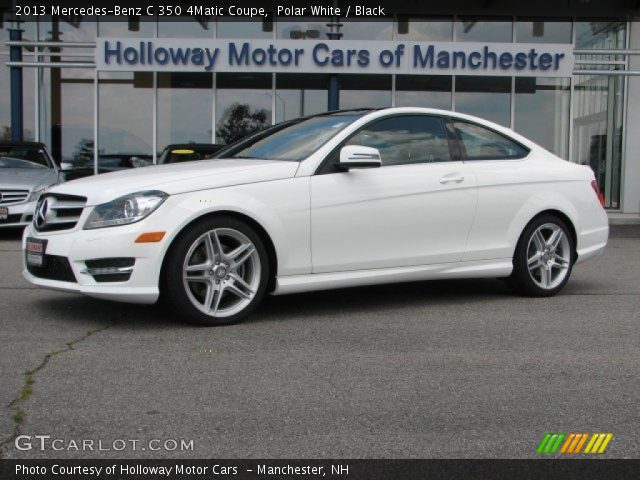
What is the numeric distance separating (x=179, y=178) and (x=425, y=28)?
1371cm

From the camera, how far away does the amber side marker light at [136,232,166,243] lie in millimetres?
4730

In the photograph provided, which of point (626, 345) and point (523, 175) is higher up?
point (523, 175)

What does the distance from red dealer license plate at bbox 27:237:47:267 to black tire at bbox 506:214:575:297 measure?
12.0ft

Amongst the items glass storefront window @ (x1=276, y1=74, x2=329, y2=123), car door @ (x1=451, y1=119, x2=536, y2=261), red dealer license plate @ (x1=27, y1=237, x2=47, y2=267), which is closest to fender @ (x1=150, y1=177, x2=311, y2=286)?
red dealer license plate @ (x1=27, y1=237, x2=47, y2=267)

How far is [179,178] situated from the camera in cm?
498

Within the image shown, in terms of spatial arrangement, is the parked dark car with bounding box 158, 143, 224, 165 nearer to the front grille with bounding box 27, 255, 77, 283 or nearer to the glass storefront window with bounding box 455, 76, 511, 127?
the front grille with bounding box 27, 255, 77, 283

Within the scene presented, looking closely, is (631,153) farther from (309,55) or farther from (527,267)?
(527,267)

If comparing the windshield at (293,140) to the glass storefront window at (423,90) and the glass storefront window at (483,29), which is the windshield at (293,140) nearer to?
the glass storefront window at (423,90)

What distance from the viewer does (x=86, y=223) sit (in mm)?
4863

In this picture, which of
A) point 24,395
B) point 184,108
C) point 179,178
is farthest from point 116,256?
point 184,108

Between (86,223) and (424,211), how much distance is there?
2.45m
